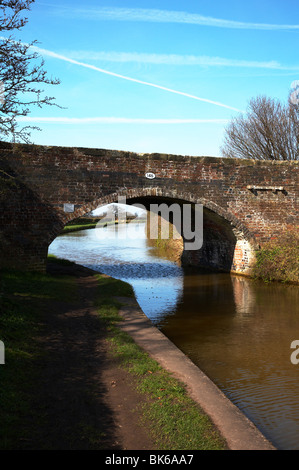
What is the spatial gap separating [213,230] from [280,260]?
11.8 feet

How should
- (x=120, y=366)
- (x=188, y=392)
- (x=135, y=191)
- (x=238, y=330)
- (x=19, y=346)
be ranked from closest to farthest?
1. (x=188, y=392)
2. (x=120, y=366)
3. (x=19, y=346)
4. (x=238, y=330)
5. (x=135, y=191)

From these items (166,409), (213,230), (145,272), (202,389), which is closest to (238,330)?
(202,389)

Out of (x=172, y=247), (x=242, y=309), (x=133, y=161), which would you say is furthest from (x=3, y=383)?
(x=172, y=247)

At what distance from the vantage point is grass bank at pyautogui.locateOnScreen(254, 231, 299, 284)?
47.1 ft

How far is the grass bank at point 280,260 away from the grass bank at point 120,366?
7954 millimetres

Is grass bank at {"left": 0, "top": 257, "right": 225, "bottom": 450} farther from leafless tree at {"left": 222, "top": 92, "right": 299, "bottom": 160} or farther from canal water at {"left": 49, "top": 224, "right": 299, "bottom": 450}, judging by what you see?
leafless tree at {"left": 222, "top": 92, "right": 299, "bottom": 160}

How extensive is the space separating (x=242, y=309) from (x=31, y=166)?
772cm

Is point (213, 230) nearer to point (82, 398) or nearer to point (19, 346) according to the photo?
point (19, 346)

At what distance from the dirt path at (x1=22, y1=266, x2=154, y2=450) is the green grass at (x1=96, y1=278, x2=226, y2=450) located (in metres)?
0.12

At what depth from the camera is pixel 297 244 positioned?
47.7 ft

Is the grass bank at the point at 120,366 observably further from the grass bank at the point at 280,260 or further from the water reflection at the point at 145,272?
the grass bank at the point at 280,260

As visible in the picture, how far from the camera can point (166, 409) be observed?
4.36 metres

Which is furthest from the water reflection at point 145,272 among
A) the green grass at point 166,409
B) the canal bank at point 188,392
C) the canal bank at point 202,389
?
the green grass at point 166,409

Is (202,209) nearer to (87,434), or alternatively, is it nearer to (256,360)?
(256,360)
